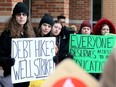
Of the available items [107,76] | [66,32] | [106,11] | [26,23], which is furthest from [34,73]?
[106,11]

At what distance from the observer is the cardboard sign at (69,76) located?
5.93 feet

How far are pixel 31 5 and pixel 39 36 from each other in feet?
16.4

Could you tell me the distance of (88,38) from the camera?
6.28 meters

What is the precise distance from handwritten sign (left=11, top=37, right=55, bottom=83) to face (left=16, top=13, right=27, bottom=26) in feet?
0.72

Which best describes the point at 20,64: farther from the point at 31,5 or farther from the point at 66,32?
the point at 31,5

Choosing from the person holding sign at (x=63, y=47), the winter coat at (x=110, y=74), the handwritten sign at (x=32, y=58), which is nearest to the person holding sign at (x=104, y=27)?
the person holding sign at (x=63, y=47)

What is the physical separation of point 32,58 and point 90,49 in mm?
1278

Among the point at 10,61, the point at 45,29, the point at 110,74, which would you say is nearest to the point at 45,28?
the point at 45,29

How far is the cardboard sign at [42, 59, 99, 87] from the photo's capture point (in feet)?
5.93

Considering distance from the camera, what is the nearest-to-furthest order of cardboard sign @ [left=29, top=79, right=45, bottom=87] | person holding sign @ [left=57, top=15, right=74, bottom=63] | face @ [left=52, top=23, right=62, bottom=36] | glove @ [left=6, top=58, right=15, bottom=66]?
glove @ [left=6, top=58, right=15, bottom=66] → cardboard sign @ [left=29, top=79, right=45, bottom=87] → person holding sign @ [left=57, top=15, right=74, bottom=63] → face @ [left=52, top=23, right=62, bottom=36]

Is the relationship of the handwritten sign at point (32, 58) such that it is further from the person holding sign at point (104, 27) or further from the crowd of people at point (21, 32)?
the person holding sign at point (104, 27)

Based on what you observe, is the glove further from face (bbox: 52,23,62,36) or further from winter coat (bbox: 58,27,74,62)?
face (bbox: 52,23,62,36)

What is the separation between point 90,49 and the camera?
6312 millimetres

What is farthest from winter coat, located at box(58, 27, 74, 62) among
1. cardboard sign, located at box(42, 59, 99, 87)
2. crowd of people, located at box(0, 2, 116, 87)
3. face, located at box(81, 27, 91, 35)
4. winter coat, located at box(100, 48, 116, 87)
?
winter coat, located at box(100, 48, 116, 87)
